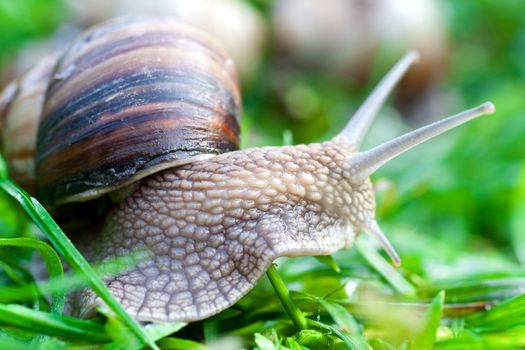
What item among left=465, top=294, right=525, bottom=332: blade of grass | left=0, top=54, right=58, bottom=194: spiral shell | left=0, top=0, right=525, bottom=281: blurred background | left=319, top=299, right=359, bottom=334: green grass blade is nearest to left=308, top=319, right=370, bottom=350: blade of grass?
left=319, top=299, right=359, bottom=334: green grass blade

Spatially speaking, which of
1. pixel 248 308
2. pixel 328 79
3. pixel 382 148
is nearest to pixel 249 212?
pixel 248 308

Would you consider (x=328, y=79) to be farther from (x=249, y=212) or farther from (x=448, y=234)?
(x=249, y=212)

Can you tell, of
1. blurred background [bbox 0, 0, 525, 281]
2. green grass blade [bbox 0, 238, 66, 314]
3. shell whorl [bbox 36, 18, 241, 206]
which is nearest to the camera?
green grass blade [bbox 0, 238, 66, 314]

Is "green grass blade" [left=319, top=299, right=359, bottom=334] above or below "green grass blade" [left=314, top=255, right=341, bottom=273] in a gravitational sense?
below

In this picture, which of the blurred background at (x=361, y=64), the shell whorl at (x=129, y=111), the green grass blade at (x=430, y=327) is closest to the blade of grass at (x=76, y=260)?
the shell whorl at (x=129, y=111)

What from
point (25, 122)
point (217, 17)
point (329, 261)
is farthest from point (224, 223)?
point (217, 17)

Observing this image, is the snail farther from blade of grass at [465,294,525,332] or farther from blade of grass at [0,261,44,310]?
blade of grass at [465,294,525,332]
